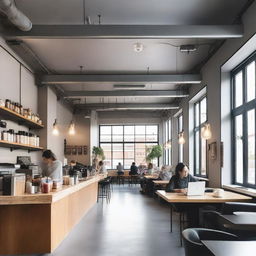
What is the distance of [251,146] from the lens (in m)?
6.35

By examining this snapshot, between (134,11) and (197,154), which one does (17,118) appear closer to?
(134,11)

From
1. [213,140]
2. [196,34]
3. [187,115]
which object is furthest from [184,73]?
[196,34]

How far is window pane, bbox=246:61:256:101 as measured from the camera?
6341mm

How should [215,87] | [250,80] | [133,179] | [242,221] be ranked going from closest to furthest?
[242,221], [250,80], [215,87], [133,179]

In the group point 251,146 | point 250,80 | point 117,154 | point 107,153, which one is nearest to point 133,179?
point 117,154

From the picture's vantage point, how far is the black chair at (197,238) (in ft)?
7.69

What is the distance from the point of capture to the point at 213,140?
7910 mm

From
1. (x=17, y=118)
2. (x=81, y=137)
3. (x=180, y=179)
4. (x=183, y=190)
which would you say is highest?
(x=17, y=118)

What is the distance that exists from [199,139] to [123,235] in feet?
17.8

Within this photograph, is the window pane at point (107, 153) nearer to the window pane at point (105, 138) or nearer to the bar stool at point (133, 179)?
the window pane at point (105, 138)

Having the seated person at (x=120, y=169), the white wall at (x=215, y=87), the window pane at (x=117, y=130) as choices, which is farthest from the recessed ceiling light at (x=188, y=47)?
the window pane at (x=117, y=130)

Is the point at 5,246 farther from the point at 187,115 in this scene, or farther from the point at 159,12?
the point at 187,115

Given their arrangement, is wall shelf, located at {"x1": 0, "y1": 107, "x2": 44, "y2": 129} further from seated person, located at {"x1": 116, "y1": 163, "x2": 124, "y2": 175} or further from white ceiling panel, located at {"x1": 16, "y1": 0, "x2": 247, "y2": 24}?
seated person, located at {"x1": 116, "y1": 163, "x2": 124, "y2": 175}

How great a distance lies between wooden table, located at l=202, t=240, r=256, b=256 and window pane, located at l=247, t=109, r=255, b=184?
424 centimetres
